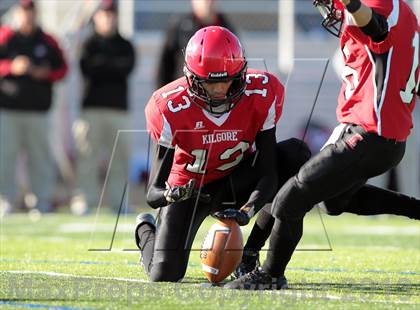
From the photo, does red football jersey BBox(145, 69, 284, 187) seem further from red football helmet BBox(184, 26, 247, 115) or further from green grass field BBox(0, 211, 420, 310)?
green grass field BBox(0, 211, 420, 310)

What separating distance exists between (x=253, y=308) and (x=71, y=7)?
1071 centimetres

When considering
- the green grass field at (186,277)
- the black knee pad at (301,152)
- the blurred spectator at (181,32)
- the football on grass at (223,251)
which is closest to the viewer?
the green grass field at (186,277)

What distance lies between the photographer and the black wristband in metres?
4.51

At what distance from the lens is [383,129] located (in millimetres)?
4766

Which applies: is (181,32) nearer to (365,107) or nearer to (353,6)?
(365,107)

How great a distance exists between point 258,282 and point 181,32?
602 centimetres

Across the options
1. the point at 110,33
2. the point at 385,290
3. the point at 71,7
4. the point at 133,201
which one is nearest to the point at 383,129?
the point at 385,290

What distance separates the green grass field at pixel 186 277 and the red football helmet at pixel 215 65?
2.99 feet

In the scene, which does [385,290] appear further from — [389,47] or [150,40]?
[150,40]

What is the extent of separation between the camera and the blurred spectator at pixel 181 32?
10602mm

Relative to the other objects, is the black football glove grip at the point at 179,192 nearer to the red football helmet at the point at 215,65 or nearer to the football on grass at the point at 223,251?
the football on grass at the point at 223,251

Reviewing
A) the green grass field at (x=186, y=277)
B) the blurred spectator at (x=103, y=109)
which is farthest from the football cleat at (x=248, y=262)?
the blurred spectator at (x=103, y=109)

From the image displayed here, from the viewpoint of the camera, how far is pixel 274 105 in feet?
18.3

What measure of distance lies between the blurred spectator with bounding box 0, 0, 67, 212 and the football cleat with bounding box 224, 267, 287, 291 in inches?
248
